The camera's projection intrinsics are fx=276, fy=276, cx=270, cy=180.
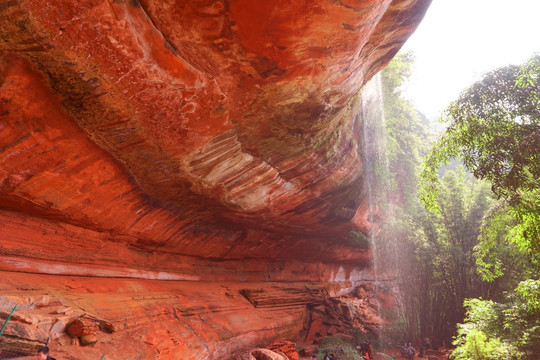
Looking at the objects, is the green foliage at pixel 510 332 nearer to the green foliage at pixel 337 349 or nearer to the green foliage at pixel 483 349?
the green foliage at pixel 483 349

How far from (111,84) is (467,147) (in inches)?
385

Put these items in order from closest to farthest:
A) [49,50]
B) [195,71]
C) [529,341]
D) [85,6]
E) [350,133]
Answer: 1. [85,6]
2. [49,50]
3. [195,71]
4. [529,341]
5. [350,133]

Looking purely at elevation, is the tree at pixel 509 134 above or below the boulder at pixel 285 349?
above

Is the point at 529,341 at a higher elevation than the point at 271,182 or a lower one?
lower

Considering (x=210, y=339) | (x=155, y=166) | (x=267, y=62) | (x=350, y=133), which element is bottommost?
(x=210, y=339)

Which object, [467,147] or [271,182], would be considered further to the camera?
[271,182]

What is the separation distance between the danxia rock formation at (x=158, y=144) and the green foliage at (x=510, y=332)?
22.3ft

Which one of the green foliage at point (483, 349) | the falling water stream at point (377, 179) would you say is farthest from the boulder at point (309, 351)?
the falling water stream at point (377, 179)

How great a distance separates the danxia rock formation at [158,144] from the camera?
4.91m

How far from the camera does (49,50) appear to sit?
15.2 ft

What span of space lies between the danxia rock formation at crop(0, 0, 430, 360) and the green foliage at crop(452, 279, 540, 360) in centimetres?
681

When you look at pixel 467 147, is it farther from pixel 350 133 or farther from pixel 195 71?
pixel 195 71

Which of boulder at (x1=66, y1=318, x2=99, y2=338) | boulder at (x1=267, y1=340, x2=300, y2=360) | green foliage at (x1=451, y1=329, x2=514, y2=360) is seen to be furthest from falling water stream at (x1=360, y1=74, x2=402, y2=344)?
boulder at (x1=66, y1=318, x2=99, y2=338)

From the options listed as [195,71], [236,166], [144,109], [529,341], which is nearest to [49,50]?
[144,109]
